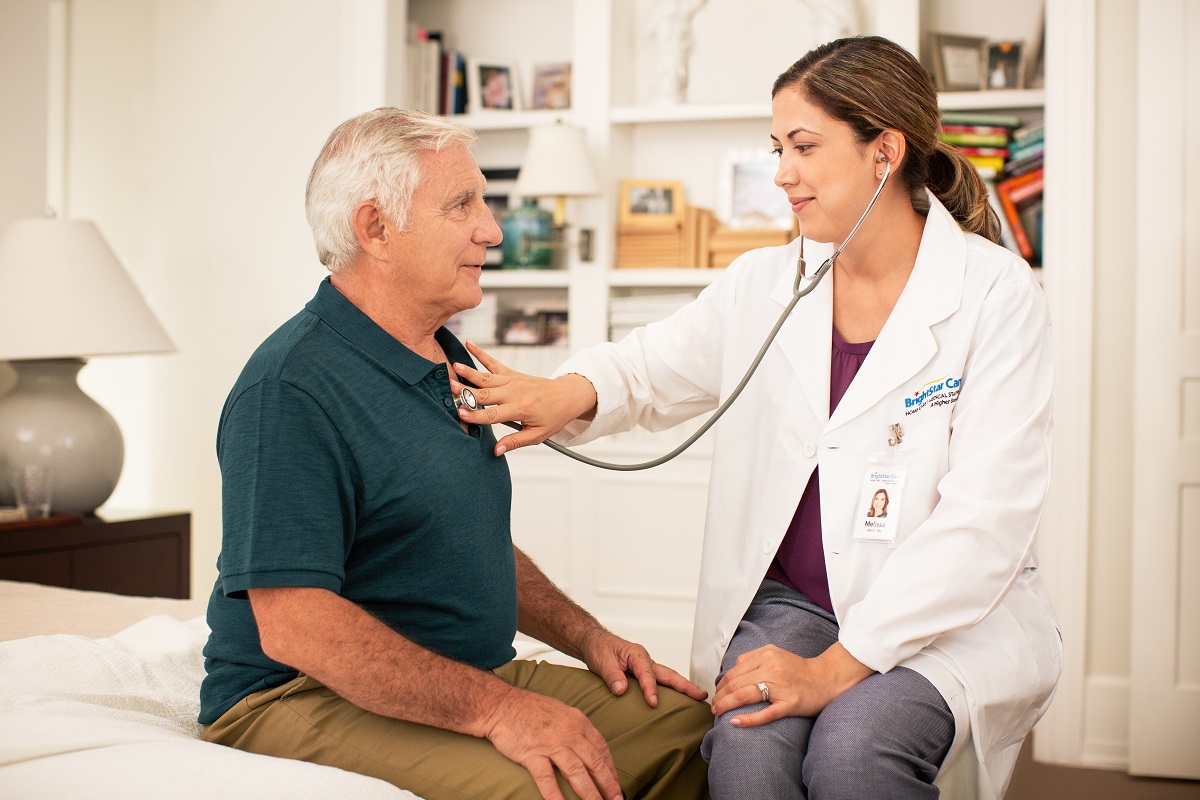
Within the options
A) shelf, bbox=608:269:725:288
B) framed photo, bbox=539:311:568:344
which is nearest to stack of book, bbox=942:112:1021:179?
shelf, bbox=608:269:725:288

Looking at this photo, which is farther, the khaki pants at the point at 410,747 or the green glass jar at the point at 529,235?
the green glass jar at the point at 529,235

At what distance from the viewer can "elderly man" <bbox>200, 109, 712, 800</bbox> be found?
116 centimetres

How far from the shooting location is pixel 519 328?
Result: 3869 millimetres

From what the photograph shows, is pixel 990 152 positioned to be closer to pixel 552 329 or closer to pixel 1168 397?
pixel 1168 397

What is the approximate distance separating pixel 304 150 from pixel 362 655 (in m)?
2.78

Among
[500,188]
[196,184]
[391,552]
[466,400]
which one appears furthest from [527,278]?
[391,552]

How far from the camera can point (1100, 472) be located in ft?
9.62

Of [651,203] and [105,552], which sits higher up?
[651,203]

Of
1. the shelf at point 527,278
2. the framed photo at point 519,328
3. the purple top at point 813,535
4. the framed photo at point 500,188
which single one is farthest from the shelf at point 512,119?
the purple top at point 813,535

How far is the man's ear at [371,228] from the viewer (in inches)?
53.4

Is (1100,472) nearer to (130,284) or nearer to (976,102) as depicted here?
(976,102)

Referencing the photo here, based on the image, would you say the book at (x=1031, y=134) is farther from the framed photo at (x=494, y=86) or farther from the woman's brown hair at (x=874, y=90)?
the woman's brown hair at (x=874, y=90)

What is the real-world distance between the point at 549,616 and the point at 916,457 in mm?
564

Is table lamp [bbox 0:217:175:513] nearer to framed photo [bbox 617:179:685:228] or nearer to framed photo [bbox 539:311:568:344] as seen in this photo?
framed photo [bbox 539:311:568:344]
